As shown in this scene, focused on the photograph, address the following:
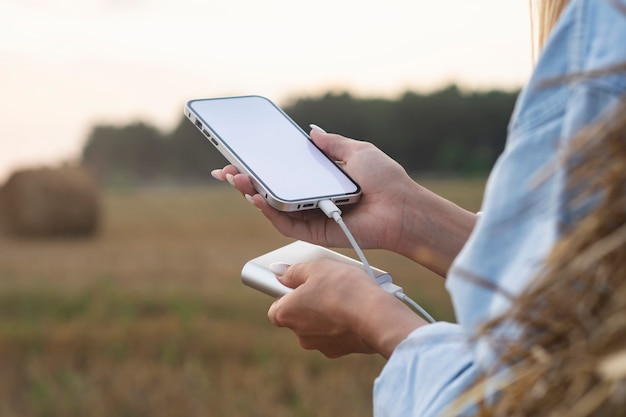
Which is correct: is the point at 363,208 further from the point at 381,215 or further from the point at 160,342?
the point at 160,342

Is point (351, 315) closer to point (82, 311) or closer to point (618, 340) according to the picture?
point (618, 340)

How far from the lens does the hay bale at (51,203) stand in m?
10.8

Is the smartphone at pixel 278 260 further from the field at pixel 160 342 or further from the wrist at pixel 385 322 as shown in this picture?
the field at pixel 160 342

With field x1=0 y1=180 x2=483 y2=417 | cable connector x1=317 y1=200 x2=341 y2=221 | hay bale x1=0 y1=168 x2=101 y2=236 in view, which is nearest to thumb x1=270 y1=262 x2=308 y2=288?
cable connector x1=317 y1=200 x2=341 y2=221

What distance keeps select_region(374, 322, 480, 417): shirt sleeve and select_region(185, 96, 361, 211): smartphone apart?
58 cm

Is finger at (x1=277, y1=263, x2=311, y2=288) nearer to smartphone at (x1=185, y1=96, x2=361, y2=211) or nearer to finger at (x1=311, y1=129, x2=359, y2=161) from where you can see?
smartphone at (x1=185, y1=96, x2=361, y2=211)

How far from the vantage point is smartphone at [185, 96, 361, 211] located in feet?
5.24

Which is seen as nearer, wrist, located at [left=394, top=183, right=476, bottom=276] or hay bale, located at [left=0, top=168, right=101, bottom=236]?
wrist, located at [left=394, top=183, right=476, bottom=276]

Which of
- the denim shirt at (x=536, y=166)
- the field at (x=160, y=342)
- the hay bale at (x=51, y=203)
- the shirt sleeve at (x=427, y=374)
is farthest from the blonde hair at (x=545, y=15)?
the hay bale at (x=51, y=203)

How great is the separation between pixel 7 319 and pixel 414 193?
5322 mm

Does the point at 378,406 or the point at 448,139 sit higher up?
the point at 378,406

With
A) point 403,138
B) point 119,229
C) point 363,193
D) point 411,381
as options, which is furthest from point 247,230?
point 411,381

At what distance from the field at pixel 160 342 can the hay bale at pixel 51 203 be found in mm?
Answer: 1673

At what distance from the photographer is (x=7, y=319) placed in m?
6.27
